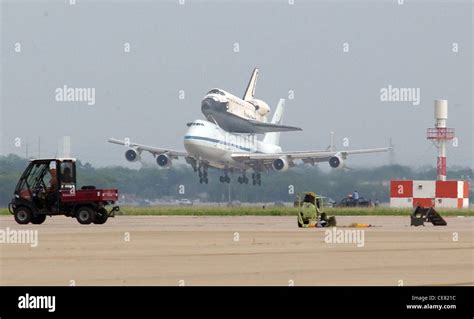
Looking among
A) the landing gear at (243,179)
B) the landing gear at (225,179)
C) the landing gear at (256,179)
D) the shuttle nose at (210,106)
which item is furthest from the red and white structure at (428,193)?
the shuttle nose at (210,106)

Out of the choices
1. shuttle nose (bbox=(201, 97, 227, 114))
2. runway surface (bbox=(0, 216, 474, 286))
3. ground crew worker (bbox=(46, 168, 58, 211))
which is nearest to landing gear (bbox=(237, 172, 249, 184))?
shuttle nose (bbox=(201, 97, 227, 114))

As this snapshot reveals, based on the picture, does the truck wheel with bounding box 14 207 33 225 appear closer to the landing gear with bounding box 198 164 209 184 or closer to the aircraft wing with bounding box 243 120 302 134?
the landing gear with bounding box 198 164 209 184

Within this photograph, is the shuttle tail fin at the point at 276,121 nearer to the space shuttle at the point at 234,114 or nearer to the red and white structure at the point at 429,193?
the space shuttle at the point at 234,114

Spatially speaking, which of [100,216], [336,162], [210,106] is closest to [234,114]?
[210,106]

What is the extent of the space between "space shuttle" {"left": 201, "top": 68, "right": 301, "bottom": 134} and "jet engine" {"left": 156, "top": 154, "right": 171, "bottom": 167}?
65.3 ft

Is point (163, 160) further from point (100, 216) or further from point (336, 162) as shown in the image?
point (100, 216)

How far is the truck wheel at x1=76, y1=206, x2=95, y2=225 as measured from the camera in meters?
52.4

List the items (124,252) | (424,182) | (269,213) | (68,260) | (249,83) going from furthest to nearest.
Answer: (249,83) → (424,182) → (269,213) → (124,252) → (68,260)

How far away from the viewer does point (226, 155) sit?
411ft

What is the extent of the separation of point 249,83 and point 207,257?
14713 cm

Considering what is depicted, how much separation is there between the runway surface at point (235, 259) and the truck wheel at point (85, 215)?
9.72 m
